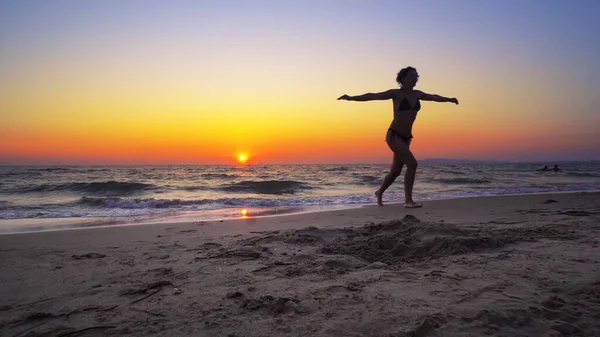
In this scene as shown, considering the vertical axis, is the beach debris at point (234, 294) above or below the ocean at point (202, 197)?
above

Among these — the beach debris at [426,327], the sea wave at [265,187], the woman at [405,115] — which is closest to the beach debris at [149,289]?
the beach debris at [426,327]

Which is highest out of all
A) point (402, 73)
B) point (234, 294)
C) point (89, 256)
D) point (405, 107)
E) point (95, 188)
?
point (402, 73)

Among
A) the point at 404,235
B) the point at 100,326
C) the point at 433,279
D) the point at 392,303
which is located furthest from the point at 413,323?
the point at 404,235

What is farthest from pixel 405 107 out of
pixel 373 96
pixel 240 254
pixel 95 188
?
pixel 95 188

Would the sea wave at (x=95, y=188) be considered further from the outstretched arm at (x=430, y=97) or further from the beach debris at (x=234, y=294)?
the beach debris at (x=234, y=294)

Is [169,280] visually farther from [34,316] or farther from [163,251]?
[163,251]

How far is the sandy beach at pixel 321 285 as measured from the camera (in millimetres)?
1576

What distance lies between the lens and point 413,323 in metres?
1.54

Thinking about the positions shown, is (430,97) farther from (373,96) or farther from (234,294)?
(234,294)

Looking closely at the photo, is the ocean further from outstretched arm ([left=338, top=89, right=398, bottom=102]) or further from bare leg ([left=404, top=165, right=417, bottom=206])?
outstretched arm ([left=338, top=89, right=398, bottom=102])

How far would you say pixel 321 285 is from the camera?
2061 millimetres

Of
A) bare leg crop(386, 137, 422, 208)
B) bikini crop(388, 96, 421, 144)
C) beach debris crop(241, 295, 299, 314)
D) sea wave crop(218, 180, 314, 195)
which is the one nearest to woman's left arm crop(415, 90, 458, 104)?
bikini crop(388, 96, 421, 144)

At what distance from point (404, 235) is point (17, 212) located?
8.97m

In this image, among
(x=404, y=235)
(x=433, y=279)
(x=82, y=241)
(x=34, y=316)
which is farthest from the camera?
(x=82, y=241)
